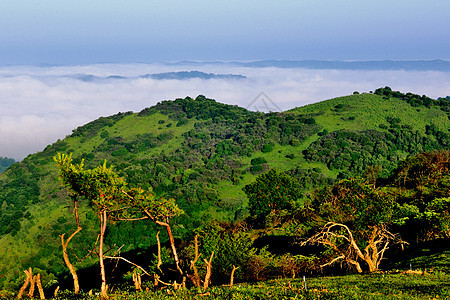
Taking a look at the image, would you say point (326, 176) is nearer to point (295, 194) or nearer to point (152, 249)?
point (295, 194)

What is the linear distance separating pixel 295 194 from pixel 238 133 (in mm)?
98092

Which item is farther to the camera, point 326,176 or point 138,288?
point 326,176

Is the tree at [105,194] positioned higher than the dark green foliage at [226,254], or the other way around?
the tree at [105,194]

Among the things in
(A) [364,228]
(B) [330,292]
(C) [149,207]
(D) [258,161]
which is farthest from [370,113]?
(C) [149,207]

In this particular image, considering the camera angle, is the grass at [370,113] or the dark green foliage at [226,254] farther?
the grass at [370,113]

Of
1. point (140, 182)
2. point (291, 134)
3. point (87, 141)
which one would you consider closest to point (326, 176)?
point (291, 134)

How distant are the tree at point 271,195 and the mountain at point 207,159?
17.7 metres

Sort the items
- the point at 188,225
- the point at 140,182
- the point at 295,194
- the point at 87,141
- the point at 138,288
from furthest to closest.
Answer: the point at 87,141
the point at 140,182
the point at 188,225
the point at 295,194
the point at 138,288

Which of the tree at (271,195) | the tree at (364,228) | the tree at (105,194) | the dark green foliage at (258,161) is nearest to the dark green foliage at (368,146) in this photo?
the dark green foliage at (258,161)

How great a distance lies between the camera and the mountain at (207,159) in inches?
3359

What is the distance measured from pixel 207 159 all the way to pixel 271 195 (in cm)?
7884

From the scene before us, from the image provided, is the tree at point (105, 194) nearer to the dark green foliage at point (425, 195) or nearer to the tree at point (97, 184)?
the tree at point (97, 184)

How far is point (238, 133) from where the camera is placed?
159 m

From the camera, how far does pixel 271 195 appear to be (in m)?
61.4
